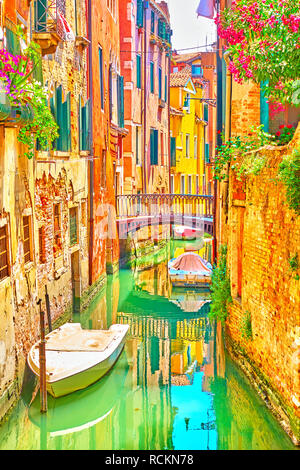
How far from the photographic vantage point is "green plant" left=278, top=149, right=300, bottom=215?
293 inches

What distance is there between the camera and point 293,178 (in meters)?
7.48

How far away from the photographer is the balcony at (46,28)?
464 inches

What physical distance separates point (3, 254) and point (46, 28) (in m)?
4.97

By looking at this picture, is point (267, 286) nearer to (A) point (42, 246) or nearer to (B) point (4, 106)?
(B) point (4, 106)

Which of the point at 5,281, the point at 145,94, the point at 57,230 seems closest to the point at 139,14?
the point at 145,94

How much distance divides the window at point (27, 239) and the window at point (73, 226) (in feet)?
14.8

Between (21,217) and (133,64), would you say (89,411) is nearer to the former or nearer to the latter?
(21,217)

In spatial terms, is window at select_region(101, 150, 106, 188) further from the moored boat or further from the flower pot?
the flower pot

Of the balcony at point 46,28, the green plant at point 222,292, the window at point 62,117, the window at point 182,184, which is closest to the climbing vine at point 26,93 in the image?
the balcony at point 46,28

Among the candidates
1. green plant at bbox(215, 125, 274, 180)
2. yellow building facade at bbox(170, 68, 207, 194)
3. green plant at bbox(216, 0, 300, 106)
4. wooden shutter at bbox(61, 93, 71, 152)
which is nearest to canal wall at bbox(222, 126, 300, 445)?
green plant at bbox(215, 125, 274, 180)

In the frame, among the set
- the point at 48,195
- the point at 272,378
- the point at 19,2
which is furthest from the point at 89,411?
the point at 19,2

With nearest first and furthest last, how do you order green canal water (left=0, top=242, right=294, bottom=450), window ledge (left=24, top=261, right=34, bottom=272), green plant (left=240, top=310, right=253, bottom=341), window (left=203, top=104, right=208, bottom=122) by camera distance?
1. green canal water (left=0, top=242, right=294, bottom=450)
2. green plant (left=240, top=310, right=253, bottom=341)
3. window ledge (left=24, top=261, right=34, bottom=272)
4. window (left=203, top=104, right=208, bottom=122)

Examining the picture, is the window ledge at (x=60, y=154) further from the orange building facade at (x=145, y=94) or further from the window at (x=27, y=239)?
the orange building facade at (x=145, y=94)

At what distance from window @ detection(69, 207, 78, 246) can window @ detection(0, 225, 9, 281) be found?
638 cm
